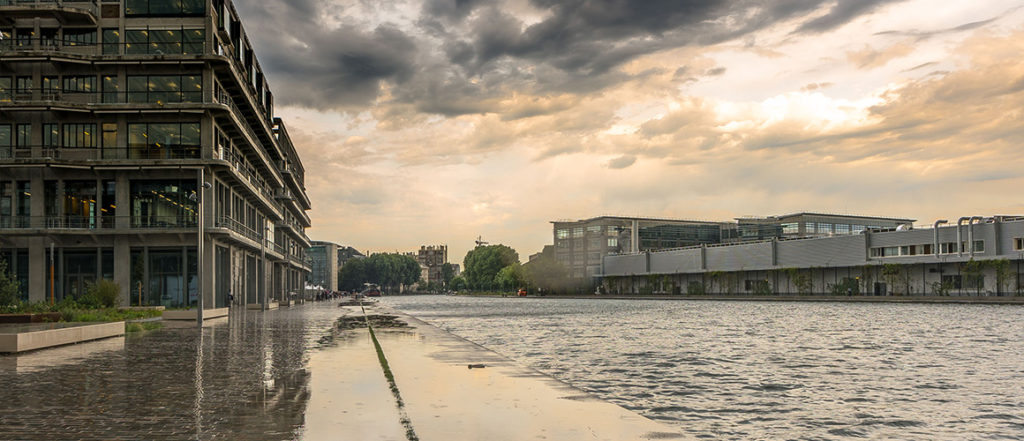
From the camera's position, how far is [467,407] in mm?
11461

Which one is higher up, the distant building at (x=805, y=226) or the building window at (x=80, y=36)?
the building window at (x=80, y=36)

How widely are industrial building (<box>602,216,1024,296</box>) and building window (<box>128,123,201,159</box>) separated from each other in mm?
81654

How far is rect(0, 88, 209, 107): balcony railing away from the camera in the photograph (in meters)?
54.6

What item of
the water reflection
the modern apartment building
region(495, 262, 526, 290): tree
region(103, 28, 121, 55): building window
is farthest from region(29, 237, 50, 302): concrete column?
region(495, 262, 526, 290): tree

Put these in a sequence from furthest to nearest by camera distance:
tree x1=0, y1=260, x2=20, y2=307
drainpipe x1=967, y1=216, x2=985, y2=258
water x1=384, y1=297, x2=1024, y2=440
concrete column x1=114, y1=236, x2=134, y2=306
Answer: drainpipe x1=967, y1=216, x2=985, y2=258 → concrete column x1=114, y1=236, x2=134, y2=306 → tree x1=0, y1=260, x2=20, y2=307 → water x1=384, y1=297, x2=1024, y2=440

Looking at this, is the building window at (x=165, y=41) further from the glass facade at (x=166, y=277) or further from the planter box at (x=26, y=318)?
the planter box at (x=26, y=318)

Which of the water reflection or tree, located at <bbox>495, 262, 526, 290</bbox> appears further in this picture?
tree, located at <bbox>495, 262, 526, 290</bbox>

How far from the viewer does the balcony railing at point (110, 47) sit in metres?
55.1

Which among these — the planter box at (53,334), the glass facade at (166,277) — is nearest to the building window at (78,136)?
the glass facade at (166,277)

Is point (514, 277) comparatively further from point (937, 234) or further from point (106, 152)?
point (106, 152)

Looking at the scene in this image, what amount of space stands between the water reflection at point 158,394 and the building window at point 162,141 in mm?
35096

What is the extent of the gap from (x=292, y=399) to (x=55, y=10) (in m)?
53.2

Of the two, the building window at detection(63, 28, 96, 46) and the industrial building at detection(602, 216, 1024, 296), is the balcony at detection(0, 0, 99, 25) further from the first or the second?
the industrial building at detection(602, 216, 1024, 296)

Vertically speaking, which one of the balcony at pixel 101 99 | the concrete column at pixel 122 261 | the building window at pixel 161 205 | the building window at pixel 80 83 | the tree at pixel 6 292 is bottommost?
the tree at pixel 6 292
